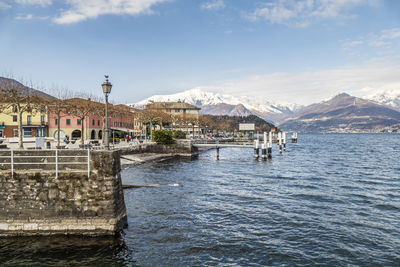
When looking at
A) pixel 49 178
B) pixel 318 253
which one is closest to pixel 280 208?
pixel 318 253

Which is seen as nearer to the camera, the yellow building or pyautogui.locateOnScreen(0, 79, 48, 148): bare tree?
pyautogui.locateOnScreen(0, 79, 48, 148): bare tree

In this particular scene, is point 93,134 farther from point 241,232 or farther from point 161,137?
point 241,232

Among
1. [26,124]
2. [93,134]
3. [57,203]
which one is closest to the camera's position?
[57,203]

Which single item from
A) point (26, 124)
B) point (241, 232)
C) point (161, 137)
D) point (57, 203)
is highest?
point (26, 124)

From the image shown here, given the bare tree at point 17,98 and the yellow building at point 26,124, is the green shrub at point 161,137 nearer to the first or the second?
the yellow building at point 26,124

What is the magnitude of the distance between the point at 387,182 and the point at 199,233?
84.4 ft

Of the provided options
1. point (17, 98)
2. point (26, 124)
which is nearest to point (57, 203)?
point (17, 98)

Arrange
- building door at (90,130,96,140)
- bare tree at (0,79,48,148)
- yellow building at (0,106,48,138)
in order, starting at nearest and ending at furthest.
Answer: bare tree at (0,79,48,148)
yellow building at (0,106,48,138)
building door at (90,130,96,140)

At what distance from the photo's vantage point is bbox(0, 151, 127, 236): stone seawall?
13750mm

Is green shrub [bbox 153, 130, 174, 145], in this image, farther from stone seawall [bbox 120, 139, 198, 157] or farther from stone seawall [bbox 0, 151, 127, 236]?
stone seawall [bbox 0, 151, 127, 236]

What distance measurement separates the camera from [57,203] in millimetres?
13789

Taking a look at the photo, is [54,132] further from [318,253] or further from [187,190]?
[318,253]

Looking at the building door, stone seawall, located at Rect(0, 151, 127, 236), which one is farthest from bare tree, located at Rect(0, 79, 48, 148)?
the building door

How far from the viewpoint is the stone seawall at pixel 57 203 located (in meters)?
13.8
